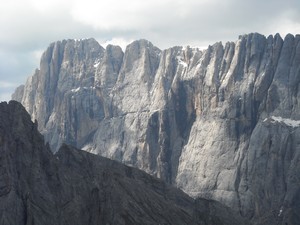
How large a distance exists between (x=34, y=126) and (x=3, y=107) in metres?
8.56

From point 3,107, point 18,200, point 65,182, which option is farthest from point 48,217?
point 3,107

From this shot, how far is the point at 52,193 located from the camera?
181125mm

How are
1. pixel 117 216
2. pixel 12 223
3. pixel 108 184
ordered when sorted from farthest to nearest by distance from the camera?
pixel 108 184
pixel 117 216
pixel 12 223

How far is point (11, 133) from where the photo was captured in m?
184

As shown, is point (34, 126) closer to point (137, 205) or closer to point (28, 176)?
point (28, 176)

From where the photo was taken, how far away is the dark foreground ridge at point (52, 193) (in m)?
169

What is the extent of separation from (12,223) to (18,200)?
6107 millimetres

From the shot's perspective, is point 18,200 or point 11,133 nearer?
point 18,200

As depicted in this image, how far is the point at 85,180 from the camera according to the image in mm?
197125

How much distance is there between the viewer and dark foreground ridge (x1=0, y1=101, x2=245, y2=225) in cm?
16912

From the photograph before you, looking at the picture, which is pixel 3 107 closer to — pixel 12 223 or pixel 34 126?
pixel 34 126

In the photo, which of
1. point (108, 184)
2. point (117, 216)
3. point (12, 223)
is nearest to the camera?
point (12, 223)

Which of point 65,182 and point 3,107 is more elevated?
point 3,107

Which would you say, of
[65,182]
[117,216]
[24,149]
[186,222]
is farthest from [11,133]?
[186,222]
